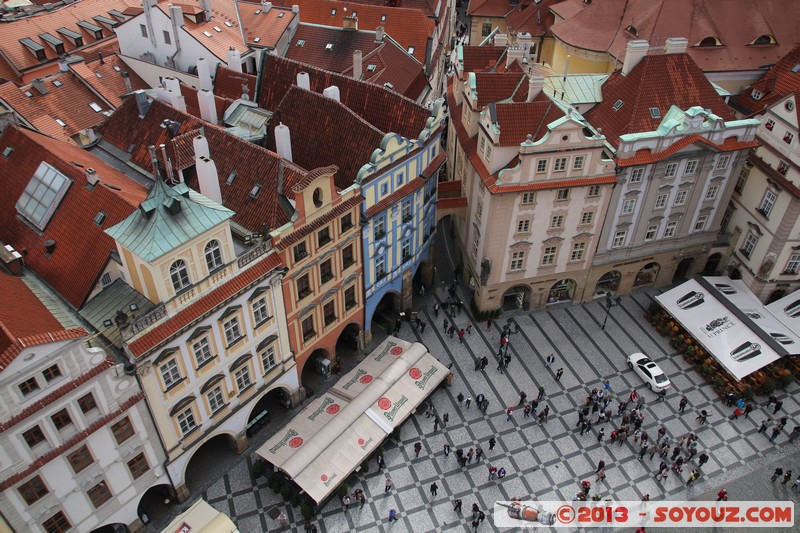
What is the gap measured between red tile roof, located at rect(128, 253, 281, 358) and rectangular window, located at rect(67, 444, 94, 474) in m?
6.08

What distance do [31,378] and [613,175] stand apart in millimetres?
41824

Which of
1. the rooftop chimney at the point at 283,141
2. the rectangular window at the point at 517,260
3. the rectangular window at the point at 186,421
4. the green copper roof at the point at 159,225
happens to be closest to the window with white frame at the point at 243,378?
the rectangular window at the point at 186,421

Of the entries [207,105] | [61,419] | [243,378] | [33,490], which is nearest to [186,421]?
[243,378]

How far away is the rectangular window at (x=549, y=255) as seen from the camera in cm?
5694

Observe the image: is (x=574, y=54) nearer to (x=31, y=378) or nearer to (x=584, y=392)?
(x=584, y=392)

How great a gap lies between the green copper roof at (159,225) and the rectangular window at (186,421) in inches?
452

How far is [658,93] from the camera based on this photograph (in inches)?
2154

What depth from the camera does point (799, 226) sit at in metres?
54.7

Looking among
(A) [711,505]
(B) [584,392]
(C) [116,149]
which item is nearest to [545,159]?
(B) [584,392]

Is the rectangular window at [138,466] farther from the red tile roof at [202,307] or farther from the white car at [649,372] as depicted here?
the white car at [649,372]

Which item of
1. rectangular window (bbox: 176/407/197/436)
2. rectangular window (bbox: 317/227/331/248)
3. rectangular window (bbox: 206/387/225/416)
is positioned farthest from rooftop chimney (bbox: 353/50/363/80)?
rectangular window (bbox: 176/407/197/436)

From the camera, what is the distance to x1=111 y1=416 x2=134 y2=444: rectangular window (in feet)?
123

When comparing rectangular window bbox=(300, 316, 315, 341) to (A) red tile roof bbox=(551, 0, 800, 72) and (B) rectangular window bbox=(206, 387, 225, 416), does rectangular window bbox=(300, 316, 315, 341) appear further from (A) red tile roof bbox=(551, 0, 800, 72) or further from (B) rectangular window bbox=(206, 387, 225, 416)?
(A) red tile roof bbox=(551, 0, 800, 72)

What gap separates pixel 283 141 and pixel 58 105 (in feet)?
83.3
